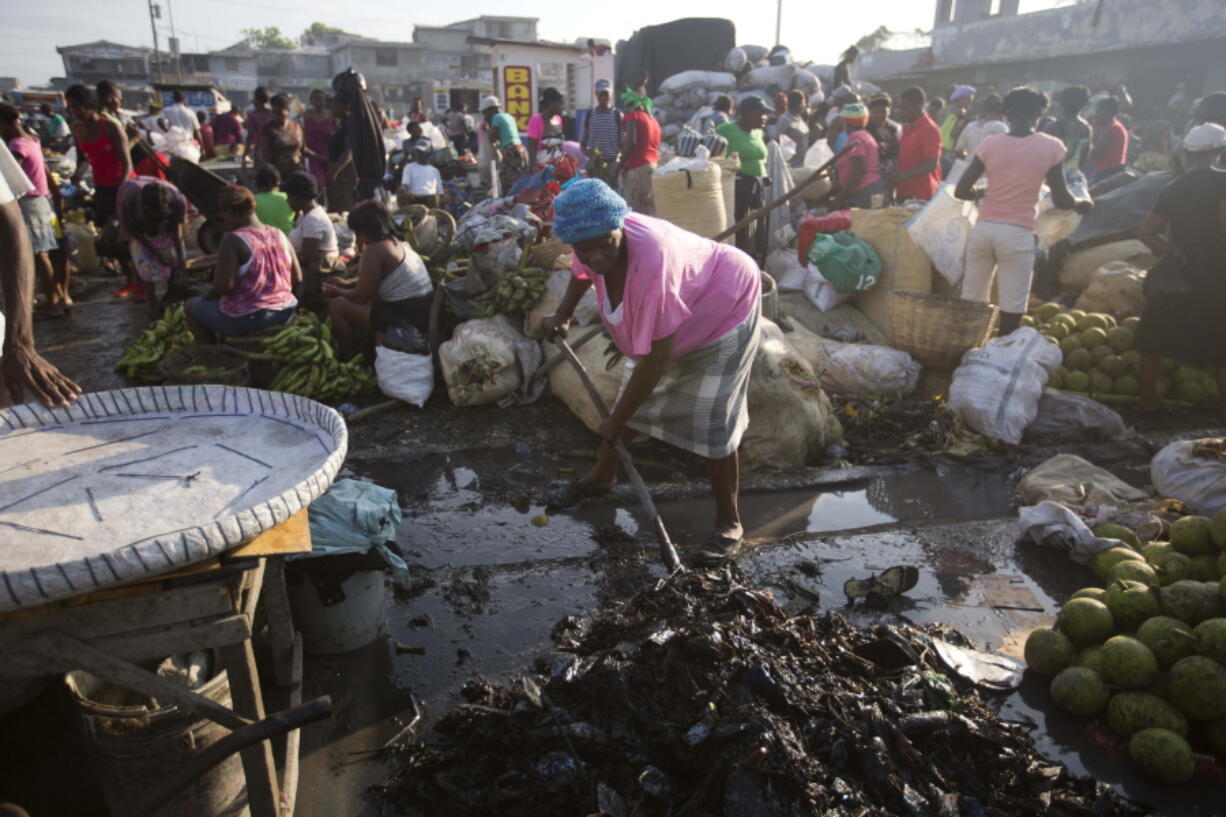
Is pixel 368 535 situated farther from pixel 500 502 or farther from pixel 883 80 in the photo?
pixel 883 80

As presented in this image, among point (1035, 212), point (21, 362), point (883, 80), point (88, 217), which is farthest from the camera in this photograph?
point (883, 80)

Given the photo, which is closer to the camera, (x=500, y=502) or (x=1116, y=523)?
(x=1116, y=523)

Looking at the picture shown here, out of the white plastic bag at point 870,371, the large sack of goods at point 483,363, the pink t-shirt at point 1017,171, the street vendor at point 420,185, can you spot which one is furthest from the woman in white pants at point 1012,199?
the street vendor at point 420,185

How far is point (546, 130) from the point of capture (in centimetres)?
1172

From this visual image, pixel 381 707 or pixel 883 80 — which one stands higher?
pixel 883 80

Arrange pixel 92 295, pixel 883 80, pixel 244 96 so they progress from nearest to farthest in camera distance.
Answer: pixel 92 295 → pixel 883 80 → pixel 244 96

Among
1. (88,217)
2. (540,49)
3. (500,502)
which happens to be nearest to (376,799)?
(500,502)

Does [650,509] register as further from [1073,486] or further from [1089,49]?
[1089,49]

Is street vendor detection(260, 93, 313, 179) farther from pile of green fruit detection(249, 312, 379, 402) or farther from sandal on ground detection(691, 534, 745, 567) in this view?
sandal on ground detection(691, 534, 745, 567)

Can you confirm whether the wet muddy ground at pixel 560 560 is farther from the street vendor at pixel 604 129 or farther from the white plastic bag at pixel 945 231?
the street vendor at pixel 604 129

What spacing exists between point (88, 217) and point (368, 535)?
1106 centimetres

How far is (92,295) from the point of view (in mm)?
8656

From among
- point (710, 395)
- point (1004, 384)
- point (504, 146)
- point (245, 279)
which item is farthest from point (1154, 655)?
point (504, 146)

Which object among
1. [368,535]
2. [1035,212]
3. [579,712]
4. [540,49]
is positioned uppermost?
[540,49]
